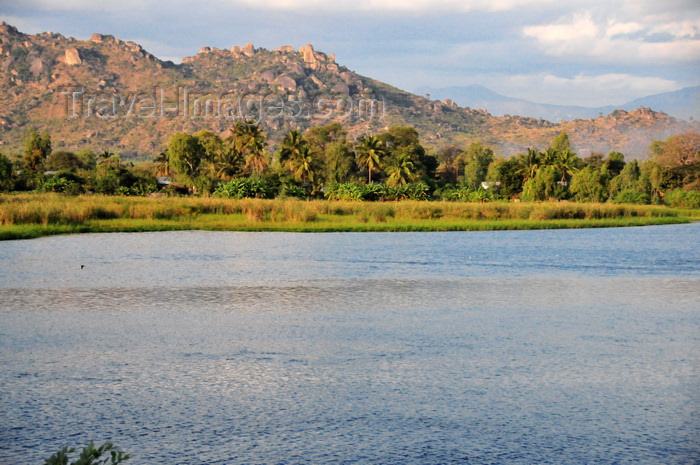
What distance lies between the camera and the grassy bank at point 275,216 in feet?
109

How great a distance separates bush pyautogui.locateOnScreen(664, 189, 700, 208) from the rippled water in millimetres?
61606

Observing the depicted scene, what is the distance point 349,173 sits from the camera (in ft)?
323

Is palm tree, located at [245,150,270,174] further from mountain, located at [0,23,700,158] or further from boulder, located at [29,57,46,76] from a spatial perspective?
boulder, located at [29,57,46,76]

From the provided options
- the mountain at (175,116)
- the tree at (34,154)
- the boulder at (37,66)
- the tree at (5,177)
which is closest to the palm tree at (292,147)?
the tree at (5,177)

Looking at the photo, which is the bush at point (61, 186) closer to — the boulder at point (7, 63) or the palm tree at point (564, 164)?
the palm tree at point (564, 164)

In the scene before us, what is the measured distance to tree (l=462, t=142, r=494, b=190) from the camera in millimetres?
107438

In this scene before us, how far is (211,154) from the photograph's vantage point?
331ft

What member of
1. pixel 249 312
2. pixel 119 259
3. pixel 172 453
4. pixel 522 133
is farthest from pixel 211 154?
pixel 522 133

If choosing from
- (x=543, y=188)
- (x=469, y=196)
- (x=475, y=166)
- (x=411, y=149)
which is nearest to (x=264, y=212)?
(x=469, y=196)

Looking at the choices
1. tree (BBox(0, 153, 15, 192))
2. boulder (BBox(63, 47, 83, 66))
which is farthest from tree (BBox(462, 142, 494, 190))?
boulder (BBox(63, 47, 83, 66))

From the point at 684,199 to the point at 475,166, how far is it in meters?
36.9

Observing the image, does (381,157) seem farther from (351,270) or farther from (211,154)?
(351,270)

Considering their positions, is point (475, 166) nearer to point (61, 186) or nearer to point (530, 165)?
point (530, 165)

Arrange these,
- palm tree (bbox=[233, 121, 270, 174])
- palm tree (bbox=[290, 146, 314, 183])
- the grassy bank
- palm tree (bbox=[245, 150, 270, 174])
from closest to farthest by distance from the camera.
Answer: the grassy bank → palm tree (bbox=[290, 146, 314, 183]) → palm tree (bbox=[245, 150, 270, 174]) → palm tree (bbox=[233, 121, 270, 174])
